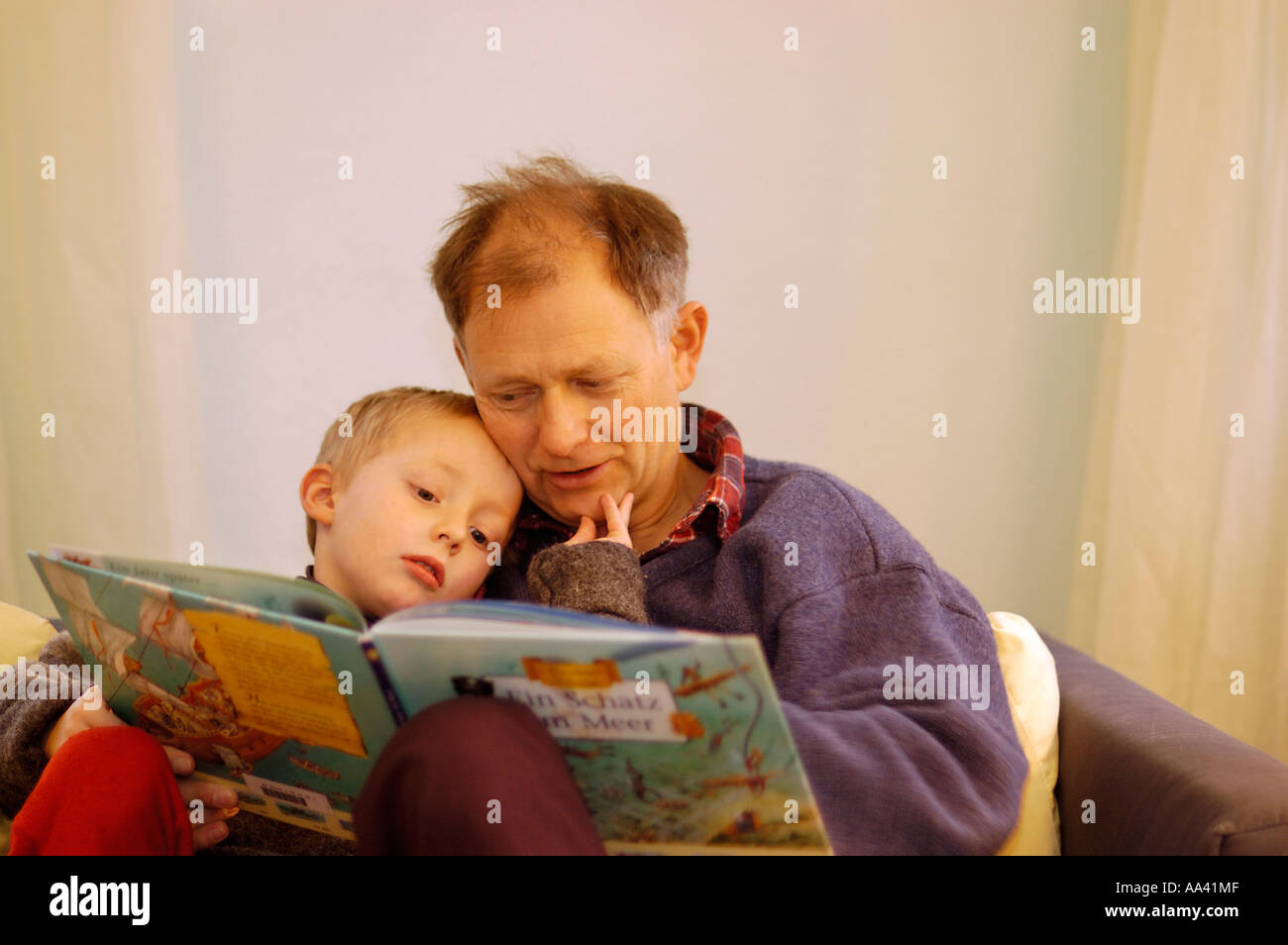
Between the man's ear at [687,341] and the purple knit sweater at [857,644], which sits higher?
the man's ear at [687,341]

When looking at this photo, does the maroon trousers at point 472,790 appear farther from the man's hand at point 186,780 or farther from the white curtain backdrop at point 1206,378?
the white curtain backdrop at point 1206,378

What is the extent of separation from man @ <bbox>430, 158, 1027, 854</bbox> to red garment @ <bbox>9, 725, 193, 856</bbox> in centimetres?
49

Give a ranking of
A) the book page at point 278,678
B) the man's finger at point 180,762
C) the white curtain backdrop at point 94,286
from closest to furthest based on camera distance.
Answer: the book page at point 278,678, the man's finger at point 180,762, the white curtain backdrop at point 94,286

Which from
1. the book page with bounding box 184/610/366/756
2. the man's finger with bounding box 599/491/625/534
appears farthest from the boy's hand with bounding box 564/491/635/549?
the book page with bounding box 184/610/366/756

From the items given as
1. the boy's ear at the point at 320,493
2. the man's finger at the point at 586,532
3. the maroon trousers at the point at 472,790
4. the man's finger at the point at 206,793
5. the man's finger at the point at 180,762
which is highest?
the boy's ear at the point at 320,493

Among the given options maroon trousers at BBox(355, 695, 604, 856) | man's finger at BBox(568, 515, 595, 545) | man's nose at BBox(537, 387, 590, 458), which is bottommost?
maroon trousers at BBox(355, 695, 604, 856)

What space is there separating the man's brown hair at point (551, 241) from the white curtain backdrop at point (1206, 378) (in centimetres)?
103

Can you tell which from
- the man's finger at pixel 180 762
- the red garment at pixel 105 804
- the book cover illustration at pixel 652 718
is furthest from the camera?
the man's finger at pixel 180 762

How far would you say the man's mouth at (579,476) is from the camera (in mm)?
1336

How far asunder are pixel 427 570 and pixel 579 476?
226 millimetres

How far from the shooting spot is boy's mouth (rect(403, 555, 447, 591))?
1223 mm

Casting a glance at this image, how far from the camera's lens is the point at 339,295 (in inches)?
87.3
